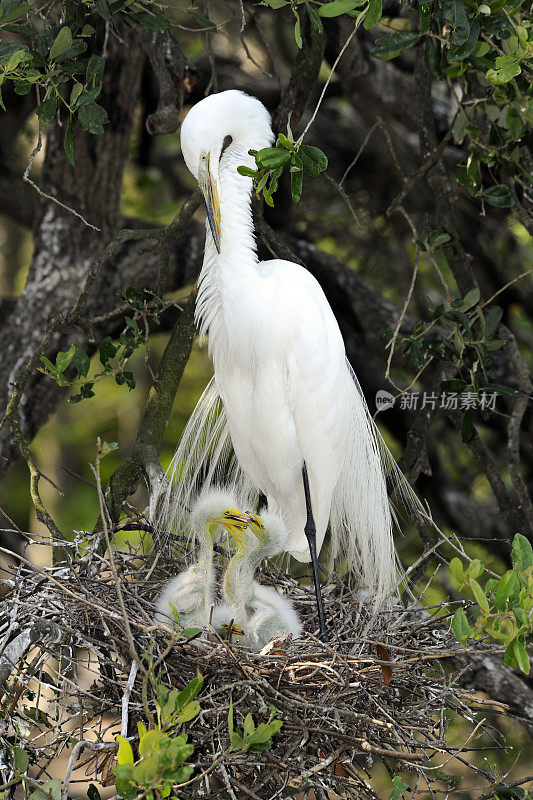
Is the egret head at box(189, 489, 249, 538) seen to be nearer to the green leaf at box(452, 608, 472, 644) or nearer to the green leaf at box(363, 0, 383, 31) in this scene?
the green leaf at box(452, 608, 472, 644)

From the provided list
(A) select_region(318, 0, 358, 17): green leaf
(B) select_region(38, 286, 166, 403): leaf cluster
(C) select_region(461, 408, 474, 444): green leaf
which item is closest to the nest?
(B) select_region(38, 286, 166, 403): leaf cluster

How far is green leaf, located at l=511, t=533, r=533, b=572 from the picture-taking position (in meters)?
1.28

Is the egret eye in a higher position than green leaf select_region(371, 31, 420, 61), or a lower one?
lower

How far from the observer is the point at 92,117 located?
1.69m

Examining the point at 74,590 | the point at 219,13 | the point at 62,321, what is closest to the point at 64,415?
the point at 219,13

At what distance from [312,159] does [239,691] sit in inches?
36.4

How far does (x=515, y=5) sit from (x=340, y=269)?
1.34 m

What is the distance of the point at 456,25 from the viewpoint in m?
1.48

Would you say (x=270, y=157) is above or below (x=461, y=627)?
above

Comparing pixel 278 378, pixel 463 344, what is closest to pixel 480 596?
pixel 278 378

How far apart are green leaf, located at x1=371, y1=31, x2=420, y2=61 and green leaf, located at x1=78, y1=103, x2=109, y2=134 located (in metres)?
0.55

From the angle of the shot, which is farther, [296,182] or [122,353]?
[122,353]

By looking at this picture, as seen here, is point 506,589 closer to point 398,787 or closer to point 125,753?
point 398,787

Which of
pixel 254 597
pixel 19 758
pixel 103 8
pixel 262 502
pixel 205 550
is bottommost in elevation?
pixel 262 502
